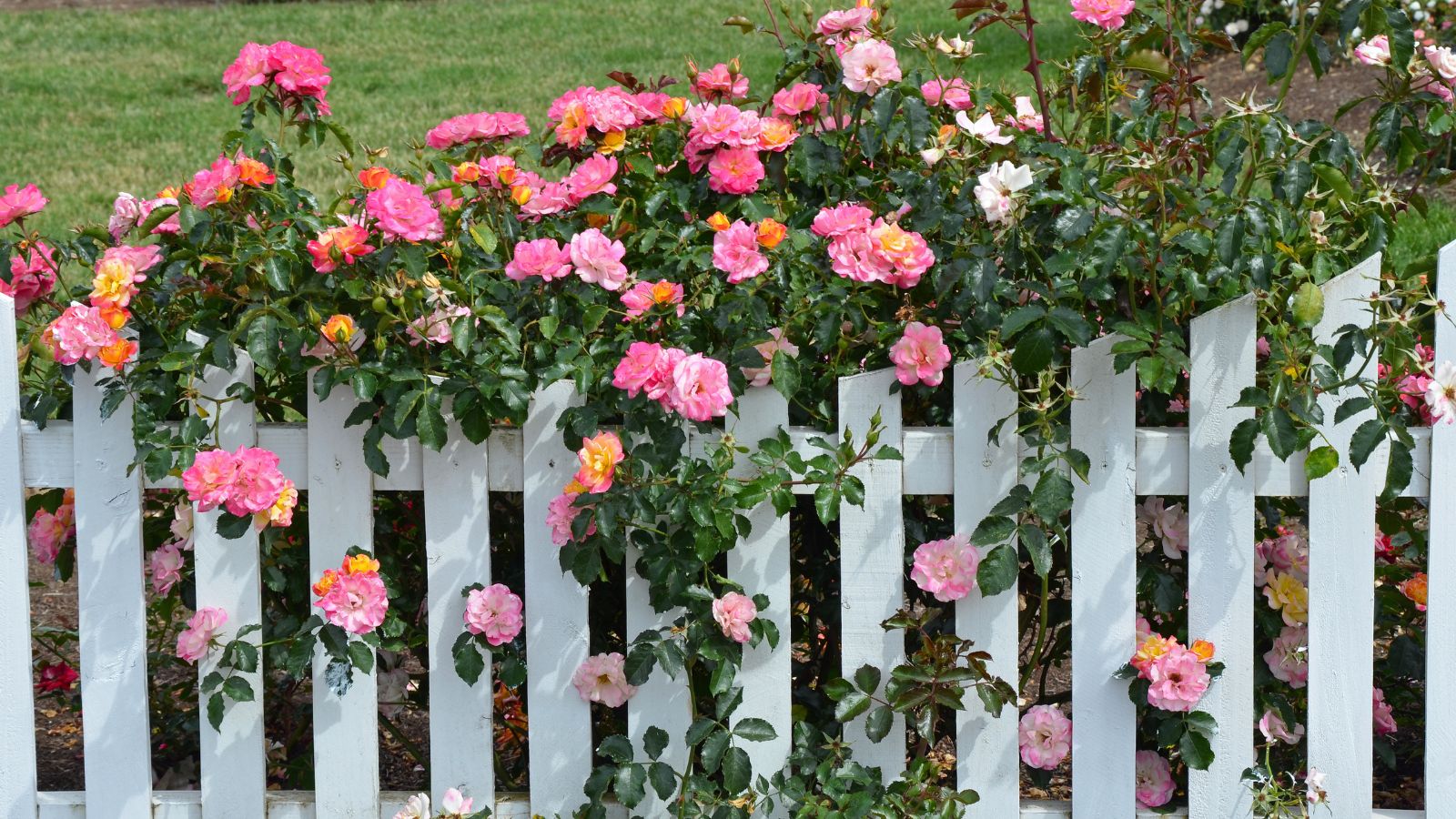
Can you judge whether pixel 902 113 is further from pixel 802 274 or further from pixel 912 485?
pixel 912 485

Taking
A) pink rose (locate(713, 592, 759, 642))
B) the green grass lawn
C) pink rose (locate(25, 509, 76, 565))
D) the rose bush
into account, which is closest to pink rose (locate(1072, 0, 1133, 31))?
the rose bush

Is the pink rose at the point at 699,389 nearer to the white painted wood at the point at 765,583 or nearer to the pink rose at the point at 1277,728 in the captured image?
the white painted wood at the point at 765,583

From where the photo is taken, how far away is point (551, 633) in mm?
2164

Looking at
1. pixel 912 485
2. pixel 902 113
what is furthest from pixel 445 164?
pixel 912 485

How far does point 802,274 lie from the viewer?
2084 millimetres

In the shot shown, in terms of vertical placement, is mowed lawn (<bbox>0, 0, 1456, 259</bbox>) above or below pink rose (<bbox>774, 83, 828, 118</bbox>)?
above

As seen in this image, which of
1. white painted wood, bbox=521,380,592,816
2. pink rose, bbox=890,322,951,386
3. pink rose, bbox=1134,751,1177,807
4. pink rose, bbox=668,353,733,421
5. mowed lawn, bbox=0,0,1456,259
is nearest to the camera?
pink rose, bbox=668,353,733,421

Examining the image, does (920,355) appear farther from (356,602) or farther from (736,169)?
(356,602)

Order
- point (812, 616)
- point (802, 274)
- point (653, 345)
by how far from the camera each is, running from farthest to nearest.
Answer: point (812, 616)
point (802, 274)
point (653, 345)

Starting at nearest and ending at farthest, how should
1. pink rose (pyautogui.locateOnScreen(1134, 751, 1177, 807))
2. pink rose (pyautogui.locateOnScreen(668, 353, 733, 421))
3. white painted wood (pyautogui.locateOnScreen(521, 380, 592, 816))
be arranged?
pink rose (pyautogui.locateOnScreen(668, 353, 733, 421)), white painted wood (pyautogui.locateOnScreen(521, 380, 592, 816)), pink rose (pyautogui.locateOnScreen(1134, 751, 1177, 807))

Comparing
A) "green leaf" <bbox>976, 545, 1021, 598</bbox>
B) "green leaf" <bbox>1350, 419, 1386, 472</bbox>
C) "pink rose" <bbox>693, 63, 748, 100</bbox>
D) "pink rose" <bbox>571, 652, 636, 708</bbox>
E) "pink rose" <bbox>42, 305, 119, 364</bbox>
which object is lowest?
"pink rose" <bbox>571, 652, 636, 708</bbox>

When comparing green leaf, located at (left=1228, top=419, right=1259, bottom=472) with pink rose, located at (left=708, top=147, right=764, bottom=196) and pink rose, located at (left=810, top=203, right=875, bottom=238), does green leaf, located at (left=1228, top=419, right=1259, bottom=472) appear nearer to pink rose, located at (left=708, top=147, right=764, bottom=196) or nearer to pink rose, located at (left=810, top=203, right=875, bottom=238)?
pink rose, located at (left=810, top=203, right=875, bottom=238)

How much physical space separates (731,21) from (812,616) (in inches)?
34.6

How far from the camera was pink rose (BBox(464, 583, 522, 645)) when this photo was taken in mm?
2109
